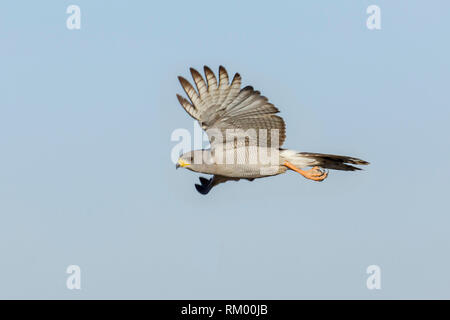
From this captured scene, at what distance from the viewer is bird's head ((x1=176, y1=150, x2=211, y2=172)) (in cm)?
1830

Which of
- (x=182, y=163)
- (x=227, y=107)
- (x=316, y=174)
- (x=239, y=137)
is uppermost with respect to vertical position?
(x=227, y=107)

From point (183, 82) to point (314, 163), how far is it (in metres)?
2.93

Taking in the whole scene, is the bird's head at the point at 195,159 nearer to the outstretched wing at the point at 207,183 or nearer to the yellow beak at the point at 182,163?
the yellow beak at the point at 182,163

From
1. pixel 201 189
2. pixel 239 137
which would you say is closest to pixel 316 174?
pixel 239 137

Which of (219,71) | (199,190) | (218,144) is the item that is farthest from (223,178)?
(219,71)

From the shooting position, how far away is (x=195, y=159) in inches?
720

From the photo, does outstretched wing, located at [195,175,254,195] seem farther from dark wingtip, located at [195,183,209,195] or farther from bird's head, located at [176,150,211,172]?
bird's head, located at [176,150,211,172]

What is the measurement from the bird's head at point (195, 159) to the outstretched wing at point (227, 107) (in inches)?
14.3

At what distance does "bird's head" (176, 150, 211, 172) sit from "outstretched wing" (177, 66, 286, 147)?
36 centimetres

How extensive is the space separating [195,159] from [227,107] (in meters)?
1.22

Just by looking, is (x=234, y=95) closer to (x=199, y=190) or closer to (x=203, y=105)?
(x=203, y=105)

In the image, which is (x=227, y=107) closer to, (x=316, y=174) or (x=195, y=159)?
(x=195, y=159)

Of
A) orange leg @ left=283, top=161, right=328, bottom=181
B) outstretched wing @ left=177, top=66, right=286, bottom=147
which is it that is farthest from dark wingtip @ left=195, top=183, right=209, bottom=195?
orange leg @ left=283, top=161, right=328, bottom=181

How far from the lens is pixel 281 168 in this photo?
18547mm
